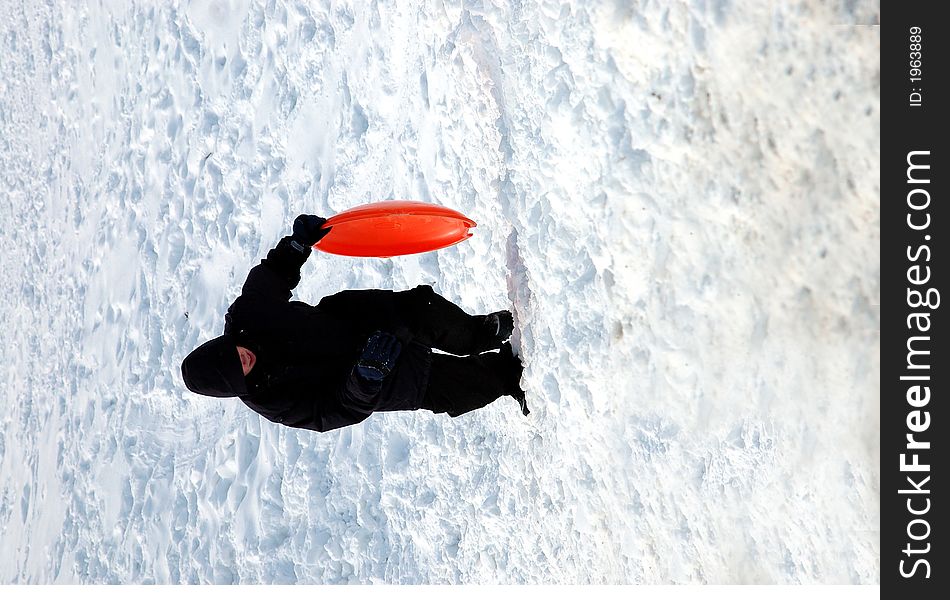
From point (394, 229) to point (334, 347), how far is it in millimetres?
562

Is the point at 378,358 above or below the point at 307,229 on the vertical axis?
below

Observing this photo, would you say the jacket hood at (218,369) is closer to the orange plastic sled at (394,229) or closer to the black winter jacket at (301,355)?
the black winter jacket at (301,355)

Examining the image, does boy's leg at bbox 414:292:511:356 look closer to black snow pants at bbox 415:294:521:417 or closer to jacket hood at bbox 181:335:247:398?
black snow pants at bbox 415:294:521:417

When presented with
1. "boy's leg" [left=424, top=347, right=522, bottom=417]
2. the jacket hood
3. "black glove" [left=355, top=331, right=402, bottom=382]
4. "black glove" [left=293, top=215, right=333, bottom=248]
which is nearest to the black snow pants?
"boy's leg" [left=424, top=347, right=522, bottom=417]

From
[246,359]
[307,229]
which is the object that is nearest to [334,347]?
[246,359]

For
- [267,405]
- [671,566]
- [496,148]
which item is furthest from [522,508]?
[496,148]

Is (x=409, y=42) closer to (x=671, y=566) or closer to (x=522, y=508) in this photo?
(x=522, y=508)

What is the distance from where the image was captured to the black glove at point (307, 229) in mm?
2742

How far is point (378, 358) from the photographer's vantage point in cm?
261

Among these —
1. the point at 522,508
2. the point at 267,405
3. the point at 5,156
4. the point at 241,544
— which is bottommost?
the point at 241,544

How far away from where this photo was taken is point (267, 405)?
279 centimetres

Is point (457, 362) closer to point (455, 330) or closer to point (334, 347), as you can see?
point (455, 330)

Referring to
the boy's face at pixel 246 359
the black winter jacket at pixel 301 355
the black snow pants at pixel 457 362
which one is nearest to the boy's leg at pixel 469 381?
the black snow pants at pixel 457 362

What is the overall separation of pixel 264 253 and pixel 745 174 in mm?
2828
